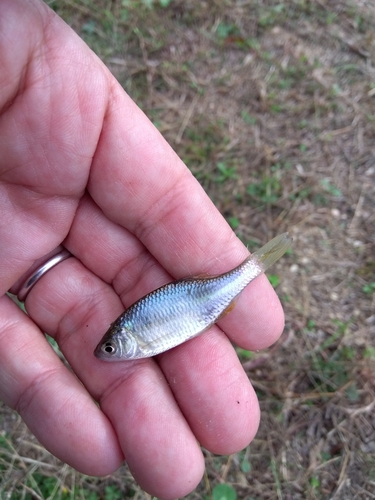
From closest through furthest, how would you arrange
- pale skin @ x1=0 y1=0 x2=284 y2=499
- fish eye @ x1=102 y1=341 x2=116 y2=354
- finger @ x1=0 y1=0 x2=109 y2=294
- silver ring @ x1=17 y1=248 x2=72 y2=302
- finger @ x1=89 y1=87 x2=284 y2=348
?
finger @ x1=0 y1=0 x2=109 y2=294
pale skin @ x1=0 y1=0 x2=284 y2=499
fish eye @ x1=102 y1=341 x2=116 y2=354
finger @ x1=89 y1=87 x2=284 y2=348
silver ring @ x1=17 y1=248 x2=72 y2=302

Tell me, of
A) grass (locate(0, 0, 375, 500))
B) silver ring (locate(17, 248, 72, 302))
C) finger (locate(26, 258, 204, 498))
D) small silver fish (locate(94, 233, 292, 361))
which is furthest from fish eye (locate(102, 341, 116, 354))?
grass (locate(0, 0, 375, 500))

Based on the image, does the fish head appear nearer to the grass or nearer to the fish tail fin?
the fish tail fin

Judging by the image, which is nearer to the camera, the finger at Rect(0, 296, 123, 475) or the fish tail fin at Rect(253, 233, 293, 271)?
the finger at Rect(0, 296, 123, 475)

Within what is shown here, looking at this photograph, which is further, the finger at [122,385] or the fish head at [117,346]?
the fish head at [117,346]

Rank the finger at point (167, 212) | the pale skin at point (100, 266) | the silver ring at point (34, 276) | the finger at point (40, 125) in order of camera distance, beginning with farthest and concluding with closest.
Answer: the silver ring at point (34, 276) < the finger at point (167, 212) < the pale skin at point (100, 266) < the finger at point (40, 125)

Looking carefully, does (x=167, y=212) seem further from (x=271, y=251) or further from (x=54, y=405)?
(x=54, y=405)

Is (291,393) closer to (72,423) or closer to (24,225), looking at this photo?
(72,423)

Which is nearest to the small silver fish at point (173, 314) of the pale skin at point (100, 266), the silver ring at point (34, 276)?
the pale skin at point (100, 266)

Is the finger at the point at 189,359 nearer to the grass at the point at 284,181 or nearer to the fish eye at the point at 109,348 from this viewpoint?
the fish eye at the point at 109,348
